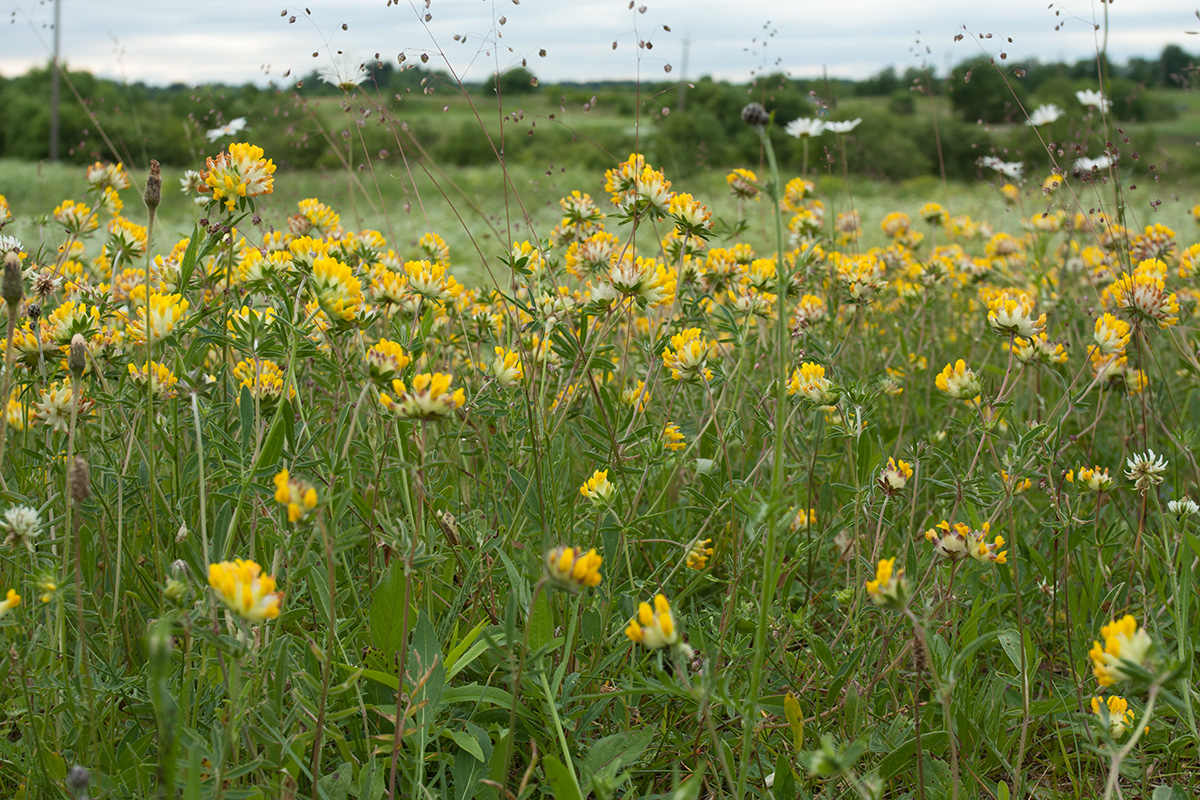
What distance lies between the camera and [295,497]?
3.02 ft

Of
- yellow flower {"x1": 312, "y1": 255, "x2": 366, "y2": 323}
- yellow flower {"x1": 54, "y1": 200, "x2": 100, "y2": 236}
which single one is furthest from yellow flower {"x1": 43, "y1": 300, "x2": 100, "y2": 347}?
yellow flower {"x1": 54, "y1": 200, "x2": 100, "y2": 236}

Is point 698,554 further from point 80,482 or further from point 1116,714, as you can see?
point 80,482

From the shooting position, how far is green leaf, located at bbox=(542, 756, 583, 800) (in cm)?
108

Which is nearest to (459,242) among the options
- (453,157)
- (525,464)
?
(525,464)

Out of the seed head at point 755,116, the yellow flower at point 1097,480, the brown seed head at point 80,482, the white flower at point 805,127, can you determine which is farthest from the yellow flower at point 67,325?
the white flower at point 805,127

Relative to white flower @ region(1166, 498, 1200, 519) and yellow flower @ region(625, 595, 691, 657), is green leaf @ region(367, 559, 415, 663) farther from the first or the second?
white flower @ region(1166, 498, 1200, 519)

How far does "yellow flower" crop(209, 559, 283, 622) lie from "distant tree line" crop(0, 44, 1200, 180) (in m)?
1.14

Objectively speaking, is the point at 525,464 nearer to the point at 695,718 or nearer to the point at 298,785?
the point at 695,718

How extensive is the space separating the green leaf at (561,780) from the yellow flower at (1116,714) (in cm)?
69

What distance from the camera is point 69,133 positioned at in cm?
2177

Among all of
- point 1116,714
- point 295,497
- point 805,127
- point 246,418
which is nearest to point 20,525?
point 246,418

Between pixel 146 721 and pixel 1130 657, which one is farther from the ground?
pixel 1130 657

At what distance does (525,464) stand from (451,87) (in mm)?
874

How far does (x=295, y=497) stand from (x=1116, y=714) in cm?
113
